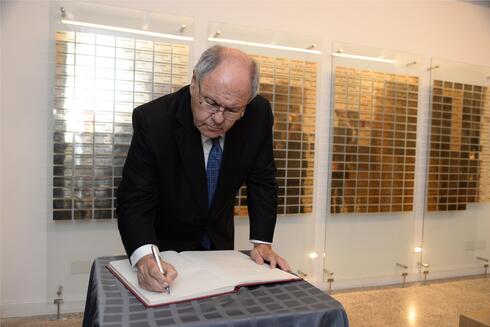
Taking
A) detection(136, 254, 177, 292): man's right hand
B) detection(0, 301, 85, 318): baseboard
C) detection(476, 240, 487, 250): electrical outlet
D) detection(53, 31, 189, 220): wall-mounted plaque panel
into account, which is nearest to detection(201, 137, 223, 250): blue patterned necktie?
detection(136, 254, 177, 292): man's right hand

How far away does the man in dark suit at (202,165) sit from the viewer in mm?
1157

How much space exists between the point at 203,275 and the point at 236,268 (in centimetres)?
11

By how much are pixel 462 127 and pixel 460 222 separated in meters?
0.80

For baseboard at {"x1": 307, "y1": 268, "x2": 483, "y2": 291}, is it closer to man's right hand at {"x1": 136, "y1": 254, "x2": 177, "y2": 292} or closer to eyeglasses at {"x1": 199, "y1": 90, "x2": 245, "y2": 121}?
eyeglasses at {"x1": 199, "y1": 90, "x2": 245, "y2": 121}

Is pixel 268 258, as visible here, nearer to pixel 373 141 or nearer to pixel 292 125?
pixel 292 125

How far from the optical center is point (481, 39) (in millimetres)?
3482

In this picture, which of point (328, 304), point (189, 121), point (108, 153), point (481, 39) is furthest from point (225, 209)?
point (481, 39)

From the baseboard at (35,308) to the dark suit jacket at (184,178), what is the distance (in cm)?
137

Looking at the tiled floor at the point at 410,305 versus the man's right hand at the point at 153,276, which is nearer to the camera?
the man's right hand at the point at 153,276

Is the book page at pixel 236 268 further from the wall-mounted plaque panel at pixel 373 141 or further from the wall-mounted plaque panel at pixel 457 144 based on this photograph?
the wall-mounted plaque panel at pixel 457 144

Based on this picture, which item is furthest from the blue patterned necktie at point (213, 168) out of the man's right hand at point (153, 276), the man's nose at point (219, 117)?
the man's right hand at point (153, 276)

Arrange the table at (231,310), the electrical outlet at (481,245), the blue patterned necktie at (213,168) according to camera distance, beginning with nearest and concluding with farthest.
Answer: the table at (231,310) < the blue patterned necktie at (213,168) < the electrical outlet at (481,245)

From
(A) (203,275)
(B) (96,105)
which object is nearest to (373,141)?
(B) (96,105)

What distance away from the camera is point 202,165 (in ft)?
4.29
